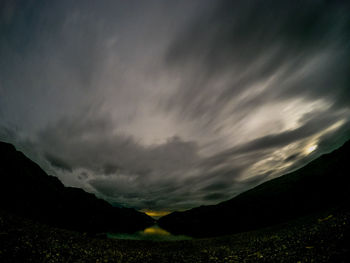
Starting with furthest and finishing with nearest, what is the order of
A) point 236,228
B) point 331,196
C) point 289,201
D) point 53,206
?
point 289,201 < point 236,228 < point 331,196 < point 53,206

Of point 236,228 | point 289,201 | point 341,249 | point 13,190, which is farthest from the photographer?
point 289,201

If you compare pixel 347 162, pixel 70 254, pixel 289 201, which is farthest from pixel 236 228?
pixel 70 254

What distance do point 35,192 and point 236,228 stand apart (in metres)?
122

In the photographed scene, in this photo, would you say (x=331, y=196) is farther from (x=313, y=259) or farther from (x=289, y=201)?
(x=313, y=259)

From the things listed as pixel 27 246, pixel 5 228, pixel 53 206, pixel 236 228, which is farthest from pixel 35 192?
pixel 236 228

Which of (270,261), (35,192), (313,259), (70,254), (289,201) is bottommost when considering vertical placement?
(289,201)

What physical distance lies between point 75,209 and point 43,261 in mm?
95193

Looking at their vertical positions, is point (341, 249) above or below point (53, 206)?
below

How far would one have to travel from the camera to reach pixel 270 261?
13.1m

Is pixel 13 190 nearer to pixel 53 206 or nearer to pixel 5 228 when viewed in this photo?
pixel 53 206

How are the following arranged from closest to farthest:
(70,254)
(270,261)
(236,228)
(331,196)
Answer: (270,261)
(70,254)
(331,196)
(236,228)

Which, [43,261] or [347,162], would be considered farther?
[347,162]

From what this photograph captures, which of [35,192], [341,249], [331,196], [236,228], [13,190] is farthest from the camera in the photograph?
[236,228]

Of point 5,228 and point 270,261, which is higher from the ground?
point 5,228
